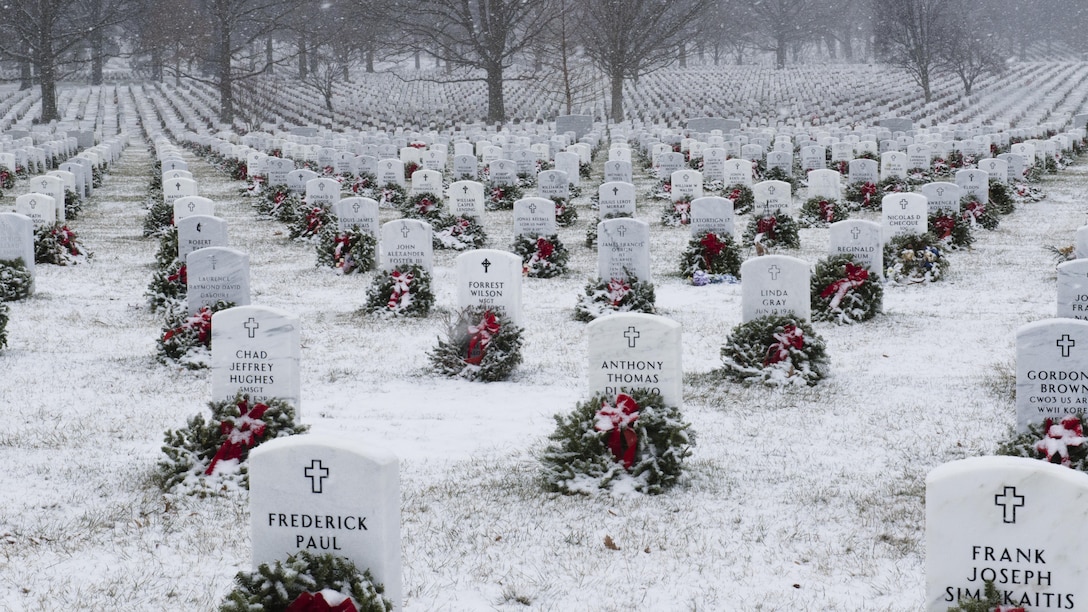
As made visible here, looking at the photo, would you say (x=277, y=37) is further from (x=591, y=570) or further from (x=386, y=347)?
(x=591, y=570)

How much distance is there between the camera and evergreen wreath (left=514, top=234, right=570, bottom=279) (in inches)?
608

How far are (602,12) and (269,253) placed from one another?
3655 centimetres

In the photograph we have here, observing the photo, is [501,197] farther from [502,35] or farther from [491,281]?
[502,35]

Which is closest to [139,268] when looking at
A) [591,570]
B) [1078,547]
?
[591,570]

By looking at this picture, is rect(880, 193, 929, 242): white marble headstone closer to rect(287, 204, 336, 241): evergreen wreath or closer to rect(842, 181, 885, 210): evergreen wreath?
rect(842, 181, 885, 210): evergreen wreath

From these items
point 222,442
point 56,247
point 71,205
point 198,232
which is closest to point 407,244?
point 198,232

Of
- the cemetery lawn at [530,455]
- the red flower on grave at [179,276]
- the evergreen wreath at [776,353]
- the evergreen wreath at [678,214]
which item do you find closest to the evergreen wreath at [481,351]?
the cemetery lawn at [530,455]

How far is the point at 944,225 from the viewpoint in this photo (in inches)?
656

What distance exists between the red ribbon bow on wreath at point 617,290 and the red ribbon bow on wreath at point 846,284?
1.90 m

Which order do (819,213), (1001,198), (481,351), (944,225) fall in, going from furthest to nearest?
(1001,198)
(819,213)
(944,225)
(481,351)

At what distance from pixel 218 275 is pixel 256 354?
3.19 m

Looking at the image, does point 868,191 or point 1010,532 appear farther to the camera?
point 868,191

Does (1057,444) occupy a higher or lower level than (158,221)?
lower

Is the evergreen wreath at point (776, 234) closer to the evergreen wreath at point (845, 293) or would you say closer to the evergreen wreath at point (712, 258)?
the evergreen wreath at point (712, 258)
